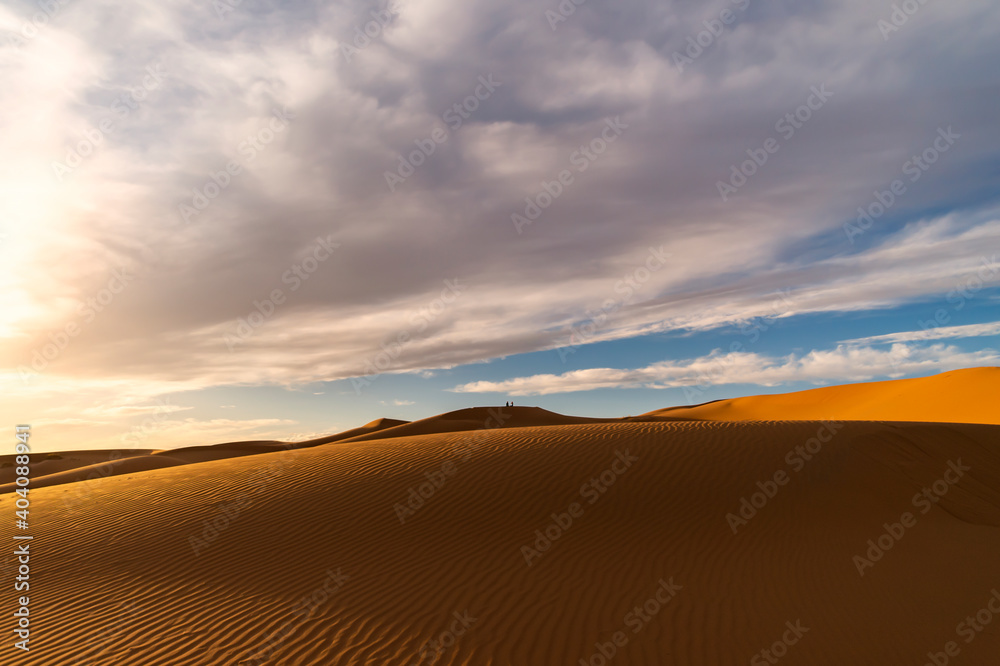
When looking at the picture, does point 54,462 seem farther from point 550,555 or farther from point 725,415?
point 725,415

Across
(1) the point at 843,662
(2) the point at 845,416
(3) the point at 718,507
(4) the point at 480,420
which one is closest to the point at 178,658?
(1) the point at 843,662

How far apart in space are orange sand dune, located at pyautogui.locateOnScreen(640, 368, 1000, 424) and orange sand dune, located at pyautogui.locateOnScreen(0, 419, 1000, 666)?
28292 millimetres

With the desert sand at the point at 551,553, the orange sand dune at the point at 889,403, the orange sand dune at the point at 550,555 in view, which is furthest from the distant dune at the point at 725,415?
the orange sand dune at the point at 550,555

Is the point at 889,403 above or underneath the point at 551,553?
above

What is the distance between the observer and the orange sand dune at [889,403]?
127ft

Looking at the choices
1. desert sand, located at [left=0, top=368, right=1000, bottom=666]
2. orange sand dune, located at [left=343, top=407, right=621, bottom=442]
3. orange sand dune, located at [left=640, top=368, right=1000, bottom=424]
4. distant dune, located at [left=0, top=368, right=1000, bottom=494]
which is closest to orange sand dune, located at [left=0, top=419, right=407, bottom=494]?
distant dune, located at [left=0, top=368, right=1000, bottom=494]

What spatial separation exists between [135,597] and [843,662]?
10849 mm

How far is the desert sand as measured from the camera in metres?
7.11

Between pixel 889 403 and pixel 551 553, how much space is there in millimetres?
49071

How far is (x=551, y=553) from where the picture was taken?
998 centimetres

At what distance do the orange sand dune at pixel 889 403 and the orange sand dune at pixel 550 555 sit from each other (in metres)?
28.3

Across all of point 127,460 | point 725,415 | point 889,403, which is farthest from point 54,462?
point 889,403

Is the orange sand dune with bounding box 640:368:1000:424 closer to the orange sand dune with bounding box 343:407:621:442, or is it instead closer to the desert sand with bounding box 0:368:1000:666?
the orange sand dune with bounding box 343:407:621:442

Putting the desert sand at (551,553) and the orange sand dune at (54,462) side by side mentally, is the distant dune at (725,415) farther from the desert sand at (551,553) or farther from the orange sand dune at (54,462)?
the desert sand at (551,553)
